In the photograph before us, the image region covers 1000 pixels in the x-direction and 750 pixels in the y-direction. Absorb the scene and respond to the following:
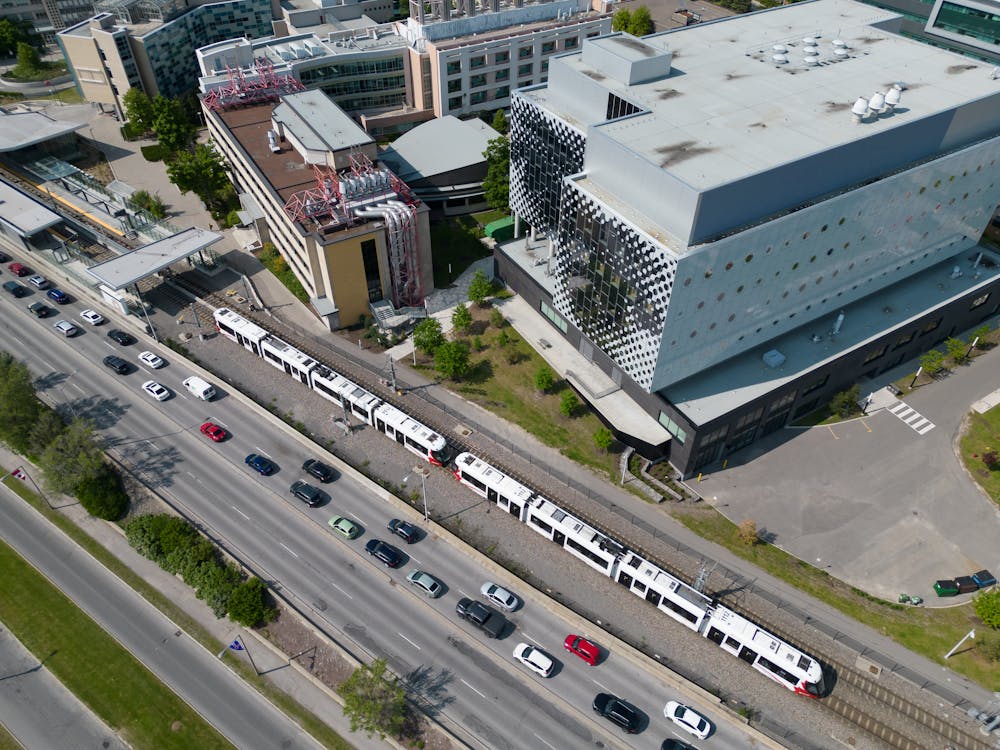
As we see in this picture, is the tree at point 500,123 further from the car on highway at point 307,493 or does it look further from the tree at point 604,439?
the car on highway at point 307,493

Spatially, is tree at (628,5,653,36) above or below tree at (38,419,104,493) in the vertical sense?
above

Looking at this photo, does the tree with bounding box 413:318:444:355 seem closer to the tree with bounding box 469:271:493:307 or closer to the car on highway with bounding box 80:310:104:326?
the tree with bounding box 469:271:493:307

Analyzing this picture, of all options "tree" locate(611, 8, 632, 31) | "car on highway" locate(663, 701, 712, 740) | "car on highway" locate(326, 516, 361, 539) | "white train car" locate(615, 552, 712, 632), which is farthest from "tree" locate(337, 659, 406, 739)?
"tree" locate(611, 8, 632, 31)

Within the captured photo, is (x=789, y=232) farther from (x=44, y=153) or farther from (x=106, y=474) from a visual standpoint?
(x=44, y=153)

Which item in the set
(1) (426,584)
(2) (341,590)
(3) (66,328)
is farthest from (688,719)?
(3) (66,328)

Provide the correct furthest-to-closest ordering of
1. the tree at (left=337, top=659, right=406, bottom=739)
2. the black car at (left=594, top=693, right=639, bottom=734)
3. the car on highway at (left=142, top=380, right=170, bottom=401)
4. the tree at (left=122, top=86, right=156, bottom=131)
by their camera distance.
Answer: the tree at (left=122, top=86, right=156, bottom=131) → the car on highway at (left=142, top=380, right=170, bottom=401) → the black car at (left=594, top=693, right=639, bottom=734) → the tree at (left=337, top=659, right=406, bottom=739)

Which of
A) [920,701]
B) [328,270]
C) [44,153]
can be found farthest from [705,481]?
[44,153]

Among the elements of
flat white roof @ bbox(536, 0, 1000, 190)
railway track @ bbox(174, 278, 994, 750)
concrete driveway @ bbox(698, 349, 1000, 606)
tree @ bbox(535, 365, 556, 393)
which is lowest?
railway track @ bbox(174, 278, 994, 750)
